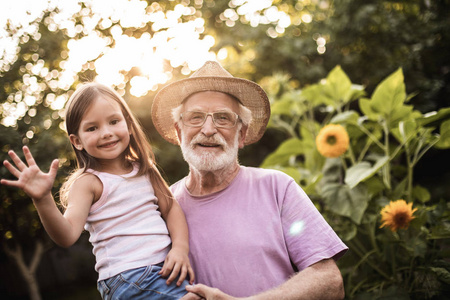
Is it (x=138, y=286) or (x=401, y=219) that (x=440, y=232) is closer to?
(x=401, y=219)

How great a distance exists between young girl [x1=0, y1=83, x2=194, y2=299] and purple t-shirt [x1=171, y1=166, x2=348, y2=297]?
134mm

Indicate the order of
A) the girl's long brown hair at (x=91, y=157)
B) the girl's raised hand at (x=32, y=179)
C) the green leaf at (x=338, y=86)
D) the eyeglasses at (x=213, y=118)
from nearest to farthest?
the girl's raised hand at (x=32, y=179)
the girl's long brown hair at (x=91, y=157)
the eyeglasses at (x=213, y=118)
the green leaf at (x=338, y=86)

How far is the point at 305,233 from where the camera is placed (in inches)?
62.1

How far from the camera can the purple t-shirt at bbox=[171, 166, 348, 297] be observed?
1561 mm

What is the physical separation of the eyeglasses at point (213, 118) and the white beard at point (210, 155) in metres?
0.07

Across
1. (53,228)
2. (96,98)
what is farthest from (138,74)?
(53,228)

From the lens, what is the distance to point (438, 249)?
8.18 feet

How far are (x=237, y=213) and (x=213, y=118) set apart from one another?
0.50m

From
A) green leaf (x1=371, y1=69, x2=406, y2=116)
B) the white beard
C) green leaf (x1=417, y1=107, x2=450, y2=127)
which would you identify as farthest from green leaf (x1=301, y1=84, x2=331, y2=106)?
the white beard

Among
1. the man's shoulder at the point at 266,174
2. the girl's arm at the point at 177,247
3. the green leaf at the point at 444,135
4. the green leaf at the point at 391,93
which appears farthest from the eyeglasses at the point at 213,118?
the green leaf at the point at 444,135

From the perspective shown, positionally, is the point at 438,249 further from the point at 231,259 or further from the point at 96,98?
the point at 96,98

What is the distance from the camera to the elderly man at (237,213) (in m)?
1.52

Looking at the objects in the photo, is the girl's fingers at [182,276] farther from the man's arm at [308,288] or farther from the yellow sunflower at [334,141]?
the yellow sunflower at [334,141]

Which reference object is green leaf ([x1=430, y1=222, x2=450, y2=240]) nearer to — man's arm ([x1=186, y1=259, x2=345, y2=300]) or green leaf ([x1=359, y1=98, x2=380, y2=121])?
green leaf ([x1=359, y1=98, x2=380, y2=121])
